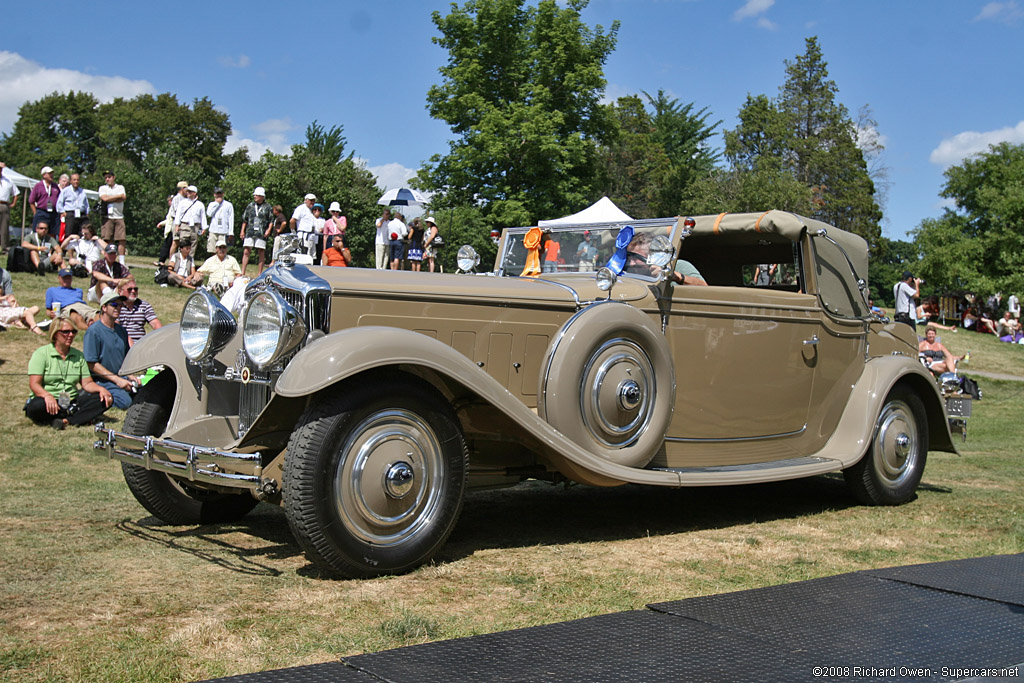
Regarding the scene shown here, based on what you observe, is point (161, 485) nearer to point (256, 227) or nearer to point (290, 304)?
point (290, 304)

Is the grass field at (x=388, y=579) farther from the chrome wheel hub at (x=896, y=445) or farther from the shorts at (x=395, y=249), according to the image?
the shorts at (x=395, y=249)

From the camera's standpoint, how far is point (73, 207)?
15.3 metres

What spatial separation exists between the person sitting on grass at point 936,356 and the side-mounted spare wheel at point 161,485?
11.9 m

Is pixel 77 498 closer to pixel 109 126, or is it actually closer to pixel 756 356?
pixel 756 356

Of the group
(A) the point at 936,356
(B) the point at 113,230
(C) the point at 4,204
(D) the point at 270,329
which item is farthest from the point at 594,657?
(C) the point at 4,204

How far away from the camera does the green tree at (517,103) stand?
29.9 metres

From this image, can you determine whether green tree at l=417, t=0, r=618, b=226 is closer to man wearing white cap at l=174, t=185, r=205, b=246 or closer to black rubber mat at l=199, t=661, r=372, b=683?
man wearing white cap at l=174, t=185, r=205, b=246

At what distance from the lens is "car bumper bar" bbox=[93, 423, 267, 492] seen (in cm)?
391

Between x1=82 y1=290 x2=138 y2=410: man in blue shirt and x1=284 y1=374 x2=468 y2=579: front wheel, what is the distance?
564 cm

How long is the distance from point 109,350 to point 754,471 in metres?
6.48

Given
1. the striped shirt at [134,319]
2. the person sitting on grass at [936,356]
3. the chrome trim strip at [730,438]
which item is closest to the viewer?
the chrome trim strip at [730,438]

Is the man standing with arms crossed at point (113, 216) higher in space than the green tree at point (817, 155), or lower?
lower

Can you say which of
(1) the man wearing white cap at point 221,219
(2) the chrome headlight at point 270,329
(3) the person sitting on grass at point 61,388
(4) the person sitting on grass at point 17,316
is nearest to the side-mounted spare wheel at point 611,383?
(2) the chrome headlight at point 270,329

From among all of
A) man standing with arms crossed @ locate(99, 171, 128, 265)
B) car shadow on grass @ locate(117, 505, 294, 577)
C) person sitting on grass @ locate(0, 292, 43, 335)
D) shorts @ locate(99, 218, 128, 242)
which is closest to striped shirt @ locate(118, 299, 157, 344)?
person sitting on grass @ locate(0, 292, 43, 335)
